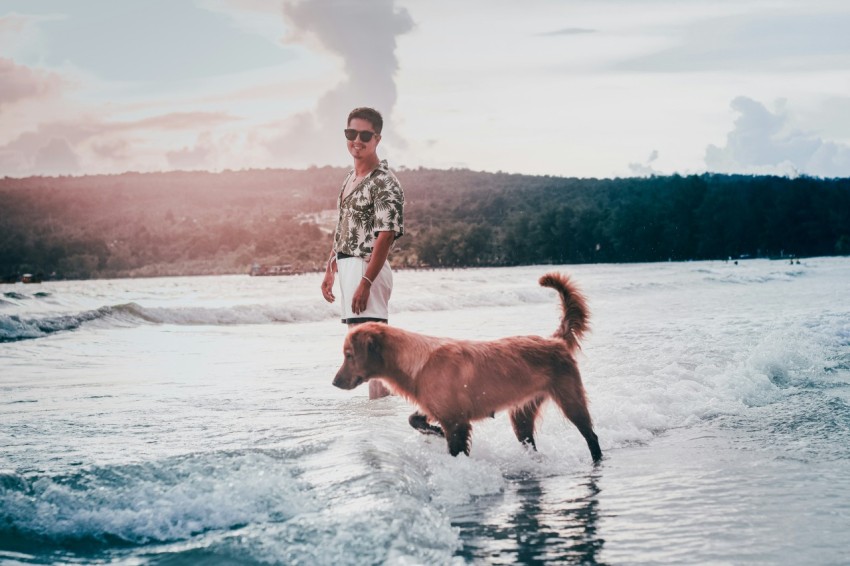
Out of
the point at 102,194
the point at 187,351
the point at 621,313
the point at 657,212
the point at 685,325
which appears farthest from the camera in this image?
the point at 657,212

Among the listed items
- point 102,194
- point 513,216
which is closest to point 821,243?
point 513,216

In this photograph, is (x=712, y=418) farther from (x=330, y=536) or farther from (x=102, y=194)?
(x=102, y=194)

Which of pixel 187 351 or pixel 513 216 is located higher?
pixel 513 216

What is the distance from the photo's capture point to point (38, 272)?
64.5 metres

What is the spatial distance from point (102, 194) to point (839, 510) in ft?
311

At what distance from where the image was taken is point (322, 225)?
80.5m

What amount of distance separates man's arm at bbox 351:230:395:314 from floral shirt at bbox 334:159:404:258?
76mm

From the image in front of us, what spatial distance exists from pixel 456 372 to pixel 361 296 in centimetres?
121

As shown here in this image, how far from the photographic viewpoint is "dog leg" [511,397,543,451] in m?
6.24

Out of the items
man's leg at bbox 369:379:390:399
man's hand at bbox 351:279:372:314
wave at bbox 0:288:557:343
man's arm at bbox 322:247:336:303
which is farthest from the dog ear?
wave at bbox 0:288:557:343

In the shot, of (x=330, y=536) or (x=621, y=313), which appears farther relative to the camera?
(x=621, y=313)

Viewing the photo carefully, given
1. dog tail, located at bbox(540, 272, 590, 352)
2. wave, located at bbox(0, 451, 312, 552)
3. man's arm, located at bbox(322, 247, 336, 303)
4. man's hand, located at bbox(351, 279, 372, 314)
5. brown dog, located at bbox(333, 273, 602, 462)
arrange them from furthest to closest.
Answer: man's arm, located at bbox(322, 247, 336, 303) → man's hand, located at bbox(351, 279, 372, 314) → dog tail, located at bbox(540, 272, 590, 352) → brown dog, located at bbox(333, 273, 602, 462) → wave, located at bbox(0, 451, 312, 552)

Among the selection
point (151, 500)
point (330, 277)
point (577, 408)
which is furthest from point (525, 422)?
point (151, 500)

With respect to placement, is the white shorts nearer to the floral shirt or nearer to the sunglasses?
the floral shirt
